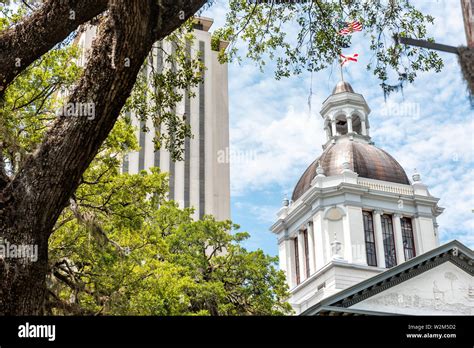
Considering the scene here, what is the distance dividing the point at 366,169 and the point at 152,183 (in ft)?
123

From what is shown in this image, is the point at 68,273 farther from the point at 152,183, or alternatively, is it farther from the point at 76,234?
the point at 152,183

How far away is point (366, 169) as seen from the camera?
175ft

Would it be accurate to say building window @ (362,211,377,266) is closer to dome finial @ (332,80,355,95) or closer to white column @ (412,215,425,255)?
white column @ (412,215,425,255)

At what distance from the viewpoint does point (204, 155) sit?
7450 centimetres

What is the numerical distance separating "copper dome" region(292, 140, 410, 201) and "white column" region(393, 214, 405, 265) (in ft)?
11.3

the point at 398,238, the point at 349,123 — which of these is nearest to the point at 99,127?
the point at 398,238

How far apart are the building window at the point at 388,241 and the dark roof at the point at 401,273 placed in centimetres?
1504

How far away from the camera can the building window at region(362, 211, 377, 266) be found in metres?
50.2

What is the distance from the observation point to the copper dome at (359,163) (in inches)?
2094

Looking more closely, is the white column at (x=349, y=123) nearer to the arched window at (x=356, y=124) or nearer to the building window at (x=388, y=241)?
the arched window at (x=356, y=124)

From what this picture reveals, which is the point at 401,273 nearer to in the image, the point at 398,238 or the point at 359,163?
the point at 398,238

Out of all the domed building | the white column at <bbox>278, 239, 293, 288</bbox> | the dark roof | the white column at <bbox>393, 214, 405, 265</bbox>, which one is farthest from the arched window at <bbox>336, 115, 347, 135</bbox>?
the dark roof

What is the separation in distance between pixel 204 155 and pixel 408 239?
28955mm
